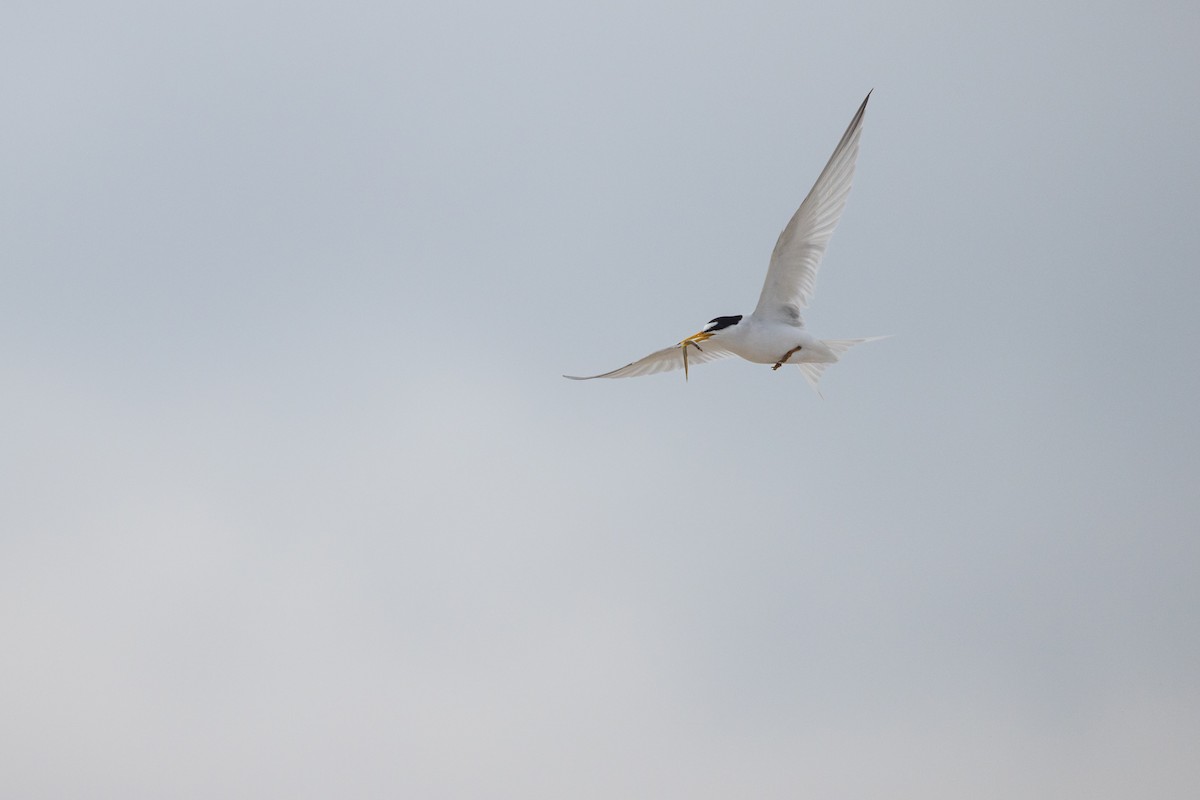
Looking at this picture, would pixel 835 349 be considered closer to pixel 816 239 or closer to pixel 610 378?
pixel 816 239

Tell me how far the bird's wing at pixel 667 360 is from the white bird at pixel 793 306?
0.76 m

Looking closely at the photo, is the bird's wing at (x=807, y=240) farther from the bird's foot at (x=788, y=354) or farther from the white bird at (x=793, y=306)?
the bird's foot at (x=788, y=354)

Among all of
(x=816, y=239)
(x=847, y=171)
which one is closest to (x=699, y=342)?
(x=816, y=239)

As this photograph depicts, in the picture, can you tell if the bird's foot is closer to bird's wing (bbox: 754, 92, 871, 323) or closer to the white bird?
the white bird

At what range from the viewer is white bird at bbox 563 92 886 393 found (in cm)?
1362

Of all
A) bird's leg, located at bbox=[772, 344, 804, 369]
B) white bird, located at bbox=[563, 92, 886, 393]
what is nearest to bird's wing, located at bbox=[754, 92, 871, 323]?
white bird, located at bbox=[563, 92, 886, 393]

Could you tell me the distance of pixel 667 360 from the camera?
1588 centimetres

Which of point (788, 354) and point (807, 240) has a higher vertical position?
point (807, 240)

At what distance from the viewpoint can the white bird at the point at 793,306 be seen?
13617 millimetres

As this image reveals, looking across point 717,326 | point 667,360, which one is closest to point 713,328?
point 717,326

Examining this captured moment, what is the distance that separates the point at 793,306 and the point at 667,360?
7.05ft

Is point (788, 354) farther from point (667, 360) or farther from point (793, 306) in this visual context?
point (667, 360)

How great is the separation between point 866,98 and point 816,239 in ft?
7.56

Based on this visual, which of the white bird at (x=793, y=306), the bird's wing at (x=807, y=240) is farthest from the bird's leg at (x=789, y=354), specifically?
the bird's wing at (x=807, y=240)
